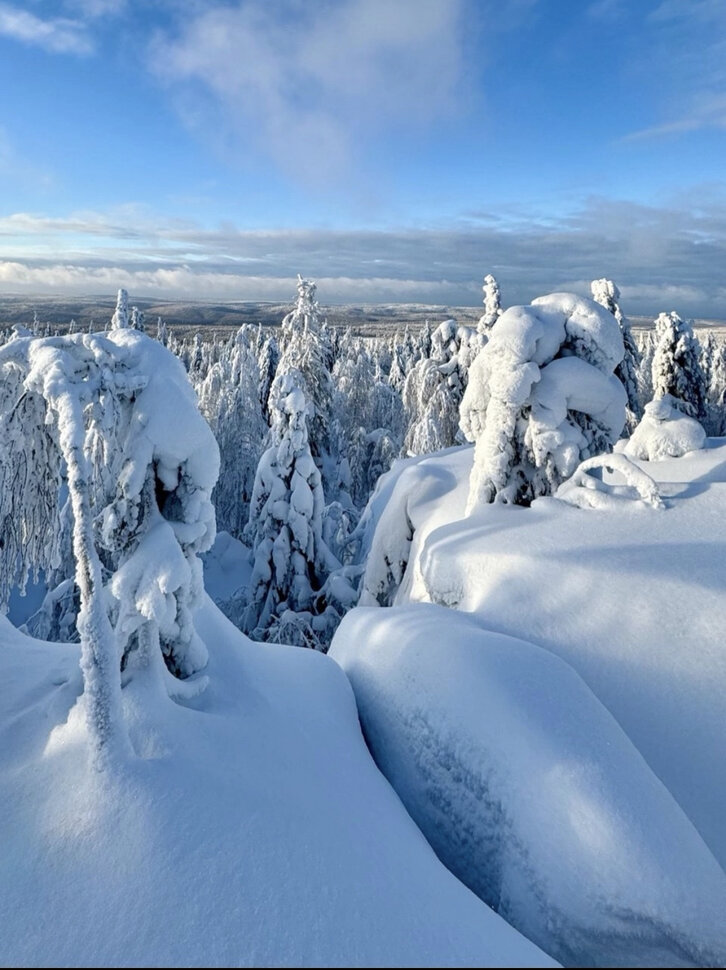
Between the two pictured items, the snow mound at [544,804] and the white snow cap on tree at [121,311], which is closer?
the snow mound at [544,804]

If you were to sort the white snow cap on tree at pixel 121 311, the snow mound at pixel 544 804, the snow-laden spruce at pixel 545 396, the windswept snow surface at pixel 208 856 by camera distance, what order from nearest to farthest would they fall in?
the windswept snow surface at pixel 208 856 → the snow mound at pixel 544 804 → the snow-laden spruce at pixel 545 396 → the white snow cap on tree at pixel 121 311

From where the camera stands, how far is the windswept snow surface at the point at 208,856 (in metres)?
2.62

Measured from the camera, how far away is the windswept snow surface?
262 centimetres

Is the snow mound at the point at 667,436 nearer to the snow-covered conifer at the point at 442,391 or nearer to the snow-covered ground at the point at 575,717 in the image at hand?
the snow-covered ground at the point at 575,717

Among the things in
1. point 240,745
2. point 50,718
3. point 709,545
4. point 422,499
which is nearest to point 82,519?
point 50,718

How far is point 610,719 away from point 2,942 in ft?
13.2

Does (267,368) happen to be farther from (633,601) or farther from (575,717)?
(575,717)

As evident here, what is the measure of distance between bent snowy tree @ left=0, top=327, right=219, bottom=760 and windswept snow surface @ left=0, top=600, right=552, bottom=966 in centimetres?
38

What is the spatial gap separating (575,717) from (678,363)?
871 inches

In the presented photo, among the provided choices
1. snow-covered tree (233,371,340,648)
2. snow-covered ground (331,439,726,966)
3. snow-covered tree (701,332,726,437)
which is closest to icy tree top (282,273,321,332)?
snow-covered tree (233,371,340,648)

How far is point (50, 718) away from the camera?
12.8 ft

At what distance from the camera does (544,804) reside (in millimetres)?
3891

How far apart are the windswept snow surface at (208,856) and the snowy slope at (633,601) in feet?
7.19

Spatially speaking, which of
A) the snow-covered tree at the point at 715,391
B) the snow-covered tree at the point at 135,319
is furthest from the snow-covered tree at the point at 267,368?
the snow-covered tree at the point at 715,391
